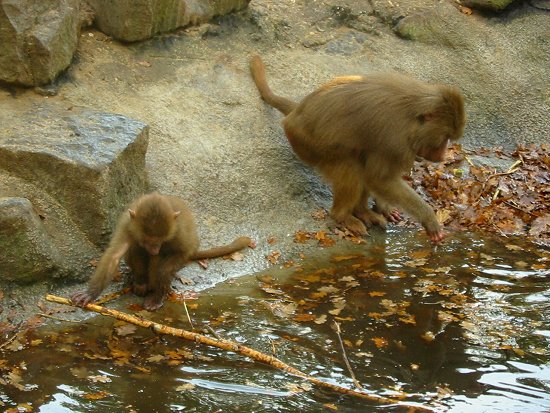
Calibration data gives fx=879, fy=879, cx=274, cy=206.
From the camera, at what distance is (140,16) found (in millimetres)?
10609

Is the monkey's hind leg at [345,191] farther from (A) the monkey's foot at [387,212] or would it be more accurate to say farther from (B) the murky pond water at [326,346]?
(B) the murky pond water at [326,346]

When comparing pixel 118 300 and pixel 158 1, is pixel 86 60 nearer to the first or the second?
pixel 158 1

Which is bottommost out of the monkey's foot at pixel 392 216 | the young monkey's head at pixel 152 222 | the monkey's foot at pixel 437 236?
the monkey's foot at pixel 392 216

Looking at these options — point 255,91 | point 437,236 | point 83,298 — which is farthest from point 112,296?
point 255,91

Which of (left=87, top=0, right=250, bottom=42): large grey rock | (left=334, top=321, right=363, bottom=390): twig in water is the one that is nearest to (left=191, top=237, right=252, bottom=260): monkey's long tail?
(left=334, top=321, right=363, bottom=390): twig in water

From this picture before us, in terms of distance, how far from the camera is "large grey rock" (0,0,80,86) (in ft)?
29.5

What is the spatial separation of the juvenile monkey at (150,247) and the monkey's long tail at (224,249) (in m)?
0.28

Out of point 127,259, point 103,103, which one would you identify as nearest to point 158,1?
point 103,103

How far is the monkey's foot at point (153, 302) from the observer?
7918mm

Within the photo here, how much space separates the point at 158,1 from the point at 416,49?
424 centimetres

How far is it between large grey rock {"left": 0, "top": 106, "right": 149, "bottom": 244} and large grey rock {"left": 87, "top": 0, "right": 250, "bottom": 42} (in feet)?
6.78

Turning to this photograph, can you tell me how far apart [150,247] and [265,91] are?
382cm

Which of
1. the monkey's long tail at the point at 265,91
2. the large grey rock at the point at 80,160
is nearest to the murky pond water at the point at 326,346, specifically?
the large grey rock at the point at 80,160

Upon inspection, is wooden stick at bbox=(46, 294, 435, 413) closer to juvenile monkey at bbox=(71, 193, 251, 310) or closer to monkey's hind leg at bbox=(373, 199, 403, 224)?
juvenile monkey at bbox=(71, 193, 251, 310)
